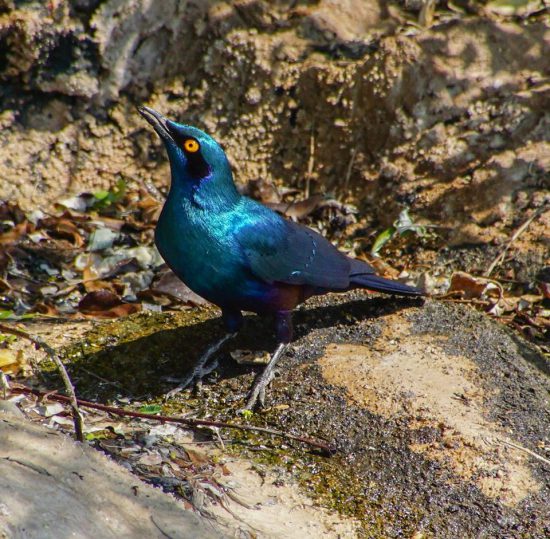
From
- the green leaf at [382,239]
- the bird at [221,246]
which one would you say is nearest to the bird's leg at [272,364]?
the bird at [221,246]

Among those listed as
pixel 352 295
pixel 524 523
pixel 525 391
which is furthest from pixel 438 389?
pixel 352 295

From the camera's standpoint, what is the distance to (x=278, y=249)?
4746 millimetres

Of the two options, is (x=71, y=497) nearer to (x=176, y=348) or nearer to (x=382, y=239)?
(x=176, y=348)

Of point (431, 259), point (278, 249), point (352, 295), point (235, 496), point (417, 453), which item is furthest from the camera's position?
point (431, 259)

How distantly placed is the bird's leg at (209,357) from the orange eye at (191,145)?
909 mm

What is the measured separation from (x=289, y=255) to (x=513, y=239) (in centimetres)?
210

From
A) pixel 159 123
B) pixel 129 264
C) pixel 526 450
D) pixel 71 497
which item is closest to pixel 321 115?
pixel 129 264

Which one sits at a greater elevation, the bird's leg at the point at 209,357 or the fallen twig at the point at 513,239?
the fallen twig at the point at 513,239

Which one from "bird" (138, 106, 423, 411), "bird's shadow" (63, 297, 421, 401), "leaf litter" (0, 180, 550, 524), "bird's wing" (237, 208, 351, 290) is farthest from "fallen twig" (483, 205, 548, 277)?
"bird" (138, 106, 423, 411)

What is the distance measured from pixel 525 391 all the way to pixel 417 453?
887 mm

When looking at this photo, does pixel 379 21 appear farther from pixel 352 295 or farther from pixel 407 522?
pixel 407 522

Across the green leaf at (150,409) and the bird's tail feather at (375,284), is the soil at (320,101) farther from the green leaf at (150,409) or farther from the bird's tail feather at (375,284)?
Result: the green leaf at (150,409)

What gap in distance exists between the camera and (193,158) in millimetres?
4547

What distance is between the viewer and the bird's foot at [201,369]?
4605 mm
